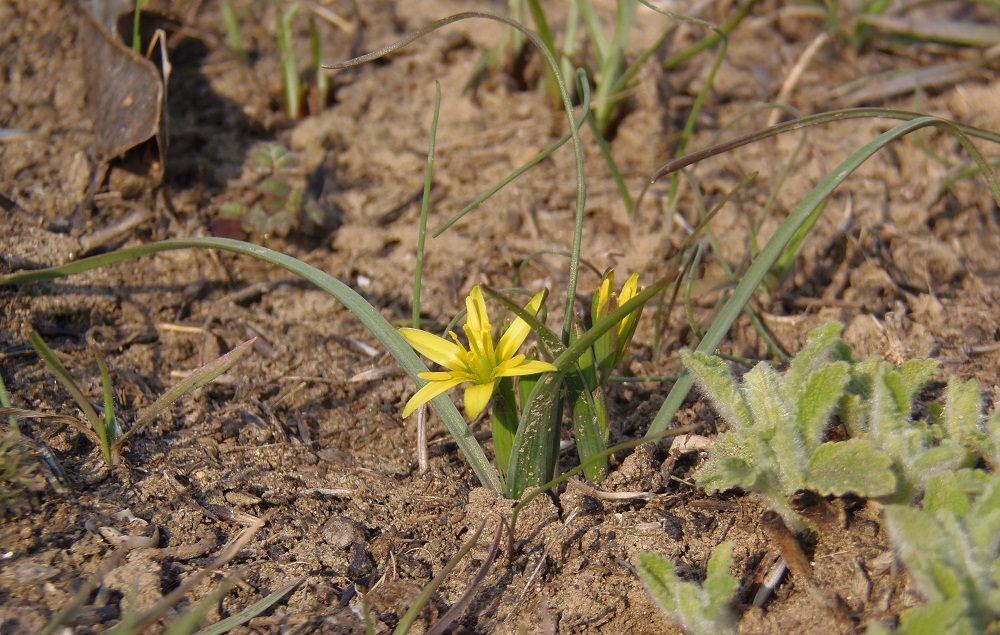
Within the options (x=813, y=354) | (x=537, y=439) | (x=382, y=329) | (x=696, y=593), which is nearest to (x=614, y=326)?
(x=537, y=439)

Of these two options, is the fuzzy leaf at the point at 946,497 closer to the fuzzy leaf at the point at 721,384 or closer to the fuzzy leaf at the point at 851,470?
the fuzzy leaf at the point at 851,470

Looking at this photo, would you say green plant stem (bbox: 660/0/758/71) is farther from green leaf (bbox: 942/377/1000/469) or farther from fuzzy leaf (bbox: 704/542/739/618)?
fuzzy leaf (bbox: 704/542/739/618)

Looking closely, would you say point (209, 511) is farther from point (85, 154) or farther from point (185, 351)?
point (85, 154)

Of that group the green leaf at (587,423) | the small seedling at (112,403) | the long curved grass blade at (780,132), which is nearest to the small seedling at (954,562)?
the green leaf at (587,423)

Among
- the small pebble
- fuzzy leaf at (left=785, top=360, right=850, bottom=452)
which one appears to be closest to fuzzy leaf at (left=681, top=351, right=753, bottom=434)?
fuzzy leaf at (left=785, top=360, right=850, bottom=452)

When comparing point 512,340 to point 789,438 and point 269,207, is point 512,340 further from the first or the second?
point 269,207

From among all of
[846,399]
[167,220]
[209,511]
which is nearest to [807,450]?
[846,399]
